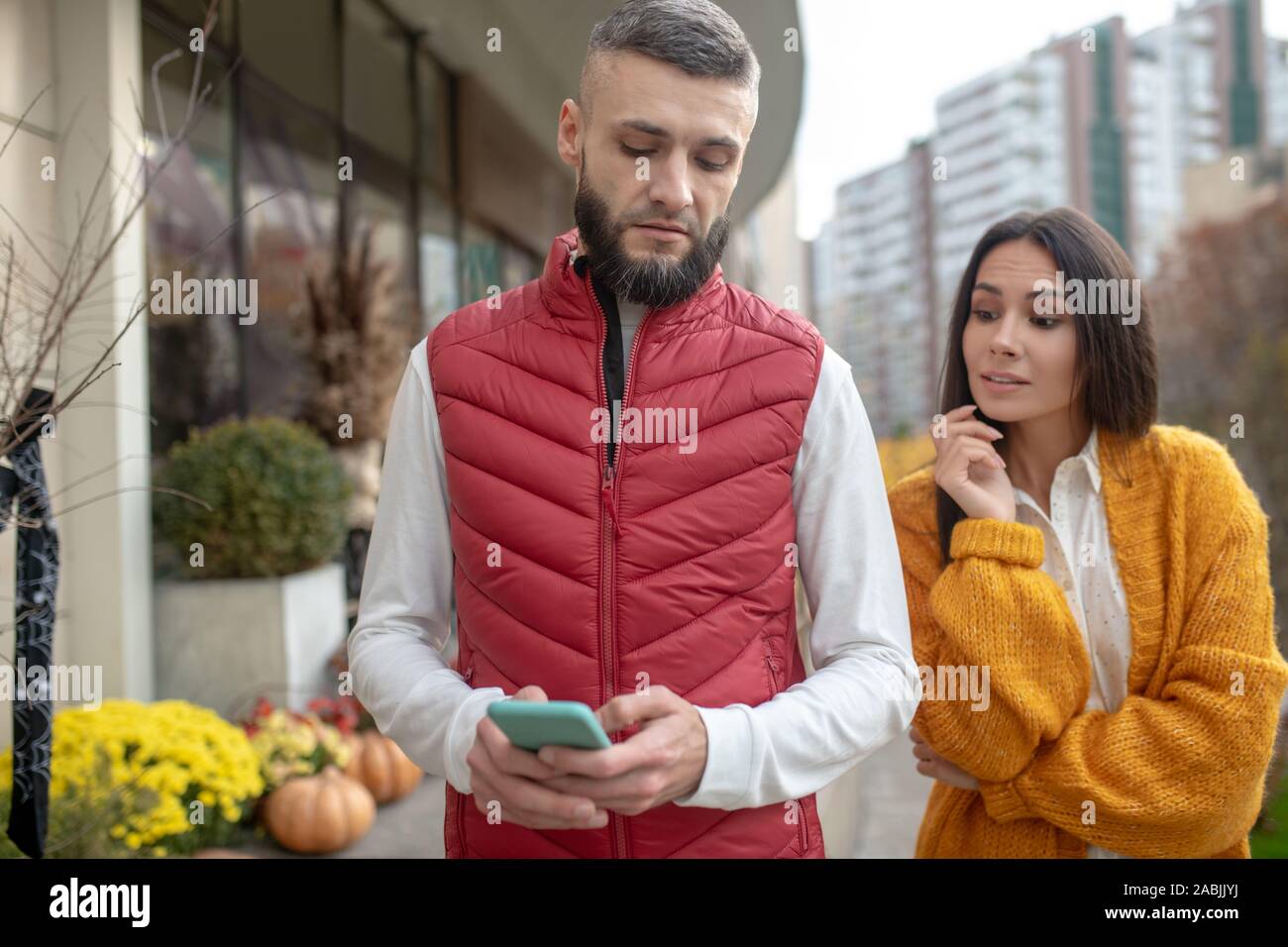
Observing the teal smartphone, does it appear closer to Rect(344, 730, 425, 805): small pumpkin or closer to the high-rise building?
Rect(344, 730, 425, 805): small pumpkin

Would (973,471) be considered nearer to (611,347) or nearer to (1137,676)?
(1137,676)

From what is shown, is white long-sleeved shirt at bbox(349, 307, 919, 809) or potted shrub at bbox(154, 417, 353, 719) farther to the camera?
potted shrub at bbox(154, 417, 353, 719)

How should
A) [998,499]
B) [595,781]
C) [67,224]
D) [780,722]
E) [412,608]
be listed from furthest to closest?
[67,224], [998,499], [412,608], [780,722], [595,781]

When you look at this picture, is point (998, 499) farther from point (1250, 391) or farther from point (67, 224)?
point (1250, 391)

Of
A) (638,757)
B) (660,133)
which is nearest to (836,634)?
(638,757)

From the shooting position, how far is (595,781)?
4.03 feet

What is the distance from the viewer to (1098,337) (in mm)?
1698

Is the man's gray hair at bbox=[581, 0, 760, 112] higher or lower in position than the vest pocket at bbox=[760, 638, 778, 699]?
higher

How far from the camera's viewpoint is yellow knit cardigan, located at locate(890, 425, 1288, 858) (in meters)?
1.57

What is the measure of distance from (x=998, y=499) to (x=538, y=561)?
75cm

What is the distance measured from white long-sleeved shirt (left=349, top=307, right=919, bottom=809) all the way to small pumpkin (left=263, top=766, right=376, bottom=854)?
8.53 feet

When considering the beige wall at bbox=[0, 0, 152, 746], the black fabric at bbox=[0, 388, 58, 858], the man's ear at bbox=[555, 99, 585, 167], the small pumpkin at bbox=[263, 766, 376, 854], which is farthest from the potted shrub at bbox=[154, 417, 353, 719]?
the man's ear at bbox=[555, 99, 585, 167]
